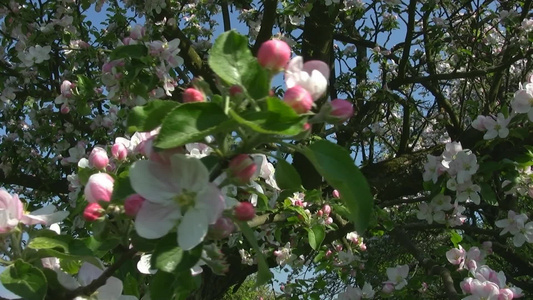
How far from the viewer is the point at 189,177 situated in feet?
2.62

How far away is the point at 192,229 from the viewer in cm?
78

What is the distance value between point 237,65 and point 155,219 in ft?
0.79

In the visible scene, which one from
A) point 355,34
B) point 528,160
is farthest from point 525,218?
point 355,34

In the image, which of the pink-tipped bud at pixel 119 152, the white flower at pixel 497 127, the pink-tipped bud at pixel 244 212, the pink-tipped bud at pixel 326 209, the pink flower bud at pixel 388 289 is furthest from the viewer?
the pink flower bud at pixel 388 289

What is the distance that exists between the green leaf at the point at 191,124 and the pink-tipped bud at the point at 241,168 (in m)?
0.06

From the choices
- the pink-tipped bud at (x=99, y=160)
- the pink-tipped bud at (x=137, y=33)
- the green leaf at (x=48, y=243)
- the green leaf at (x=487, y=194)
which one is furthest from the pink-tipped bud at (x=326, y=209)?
the green leaf at (x=48, y=243)

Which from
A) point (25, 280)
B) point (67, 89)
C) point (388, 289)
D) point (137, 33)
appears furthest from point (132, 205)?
point (388, 289)

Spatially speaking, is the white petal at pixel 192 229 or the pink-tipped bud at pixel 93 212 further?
the pink-tipped bud at pixel 93 212

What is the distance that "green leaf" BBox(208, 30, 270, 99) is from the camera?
0.81 m

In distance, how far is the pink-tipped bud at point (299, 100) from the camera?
0.80 meters

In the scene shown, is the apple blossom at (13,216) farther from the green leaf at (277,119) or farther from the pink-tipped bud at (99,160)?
the green leaf at (277,119)

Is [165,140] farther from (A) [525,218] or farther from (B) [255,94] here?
(A) [525,218]

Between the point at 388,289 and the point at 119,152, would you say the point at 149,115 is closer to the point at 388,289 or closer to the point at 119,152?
the point at 119,152

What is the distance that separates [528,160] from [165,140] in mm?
2014
